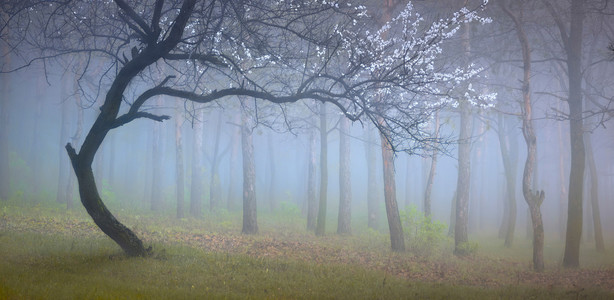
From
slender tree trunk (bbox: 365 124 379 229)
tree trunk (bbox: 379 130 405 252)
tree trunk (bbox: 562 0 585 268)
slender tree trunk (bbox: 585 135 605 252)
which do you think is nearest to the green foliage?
tree trunk (bbox: 379 130 405 252)

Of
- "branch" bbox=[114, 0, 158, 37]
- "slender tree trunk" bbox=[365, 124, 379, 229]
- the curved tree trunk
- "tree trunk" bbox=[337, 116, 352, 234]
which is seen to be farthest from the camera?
"slender tree trunk" bbox=[365, 124, 379, 229]

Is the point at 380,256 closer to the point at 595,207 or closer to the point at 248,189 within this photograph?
the point at 248,189

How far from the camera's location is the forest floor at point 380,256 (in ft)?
36.1

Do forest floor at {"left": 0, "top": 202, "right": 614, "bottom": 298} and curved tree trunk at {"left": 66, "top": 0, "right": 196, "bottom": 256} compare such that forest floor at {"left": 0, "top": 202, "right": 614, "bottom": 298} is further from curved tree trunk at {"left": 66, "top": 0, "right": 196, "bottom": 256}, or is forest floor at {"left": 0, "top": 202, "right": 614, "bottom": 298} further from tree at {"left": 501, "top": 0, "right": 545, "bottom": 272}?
curved tree trunk at {"left": 66, "top": 0, "right": 196, "bottom": 256}

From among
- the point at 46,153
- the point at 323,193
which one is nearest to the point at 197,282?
the point at 323,193

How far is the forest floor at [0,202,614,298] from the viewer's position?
11000 millimetres

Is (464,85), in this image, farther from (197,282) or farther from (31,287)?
(31,287)

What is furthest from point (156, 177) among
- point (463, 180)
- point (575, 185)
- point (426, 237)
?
point (575, 185)

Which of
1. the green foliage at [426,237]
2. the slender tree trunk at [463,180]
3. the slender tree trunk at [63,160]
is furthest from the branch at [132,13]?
the slender tree trunk at [63,160]

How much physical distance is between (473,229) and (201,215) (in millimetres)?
17949

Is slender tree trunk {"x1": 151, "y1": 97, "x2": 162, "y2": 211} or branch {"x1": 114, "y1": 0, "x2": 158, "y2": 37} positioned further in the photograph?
slender tree trunk {"x1": 151, "y1": 97, "x2": 162, "y2": 211}

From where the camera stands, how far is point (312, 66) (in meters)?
14.7

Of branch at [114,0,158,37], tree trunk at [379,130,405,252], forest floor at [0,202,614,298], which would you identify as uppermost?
branch at [114,0,158,37]

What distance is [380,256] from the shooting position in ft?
46.6
